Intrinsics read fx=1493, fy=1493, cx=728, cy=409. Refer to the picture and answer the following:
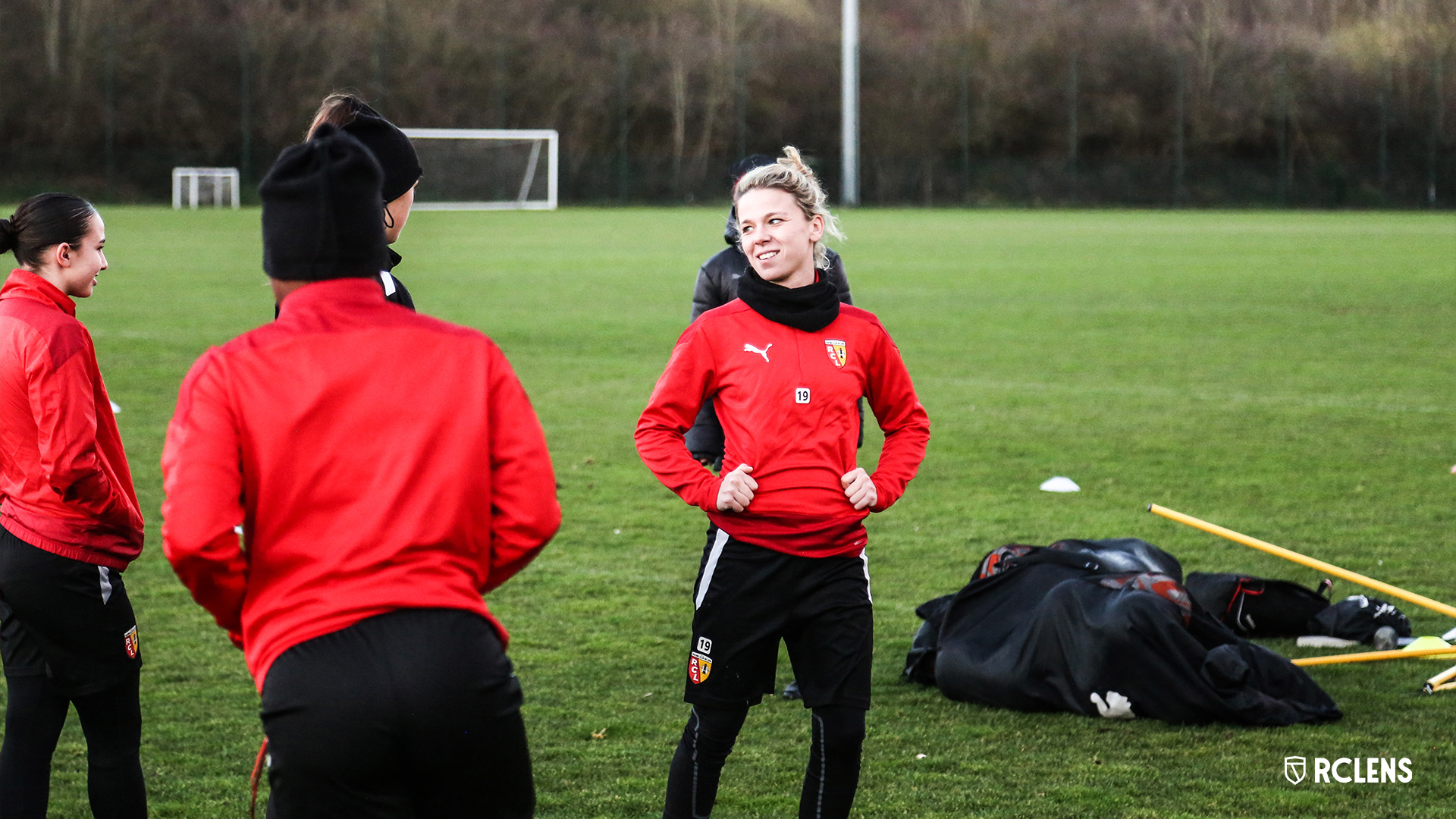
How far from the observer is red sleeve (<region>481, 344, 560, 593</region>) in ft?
7.41

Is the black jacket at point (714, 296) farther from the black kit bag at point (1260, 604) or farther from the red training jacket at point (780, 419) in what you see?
the black kit bag at point (1260, 604)

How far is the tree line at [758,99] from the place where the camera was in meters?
49.6

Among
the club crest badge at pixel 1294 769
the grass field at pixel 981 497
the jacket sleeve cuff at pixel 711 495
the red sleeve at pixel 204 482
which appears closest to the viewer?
the red sleeve at pixel 204 482

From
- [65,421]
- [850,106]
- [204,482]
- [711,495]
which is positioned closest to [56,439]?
[65,421]

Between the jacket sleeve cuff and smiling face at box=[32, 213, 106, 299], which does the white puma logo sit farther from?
smiling face at box=[32, 213, 106, 299]

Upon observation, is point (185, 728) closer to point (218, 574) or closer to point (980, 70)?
point (218, 574)

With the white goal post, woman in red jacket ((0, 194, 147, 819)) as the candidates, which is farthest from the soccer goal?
woman in red jacket ((0, 194, 147, 819))

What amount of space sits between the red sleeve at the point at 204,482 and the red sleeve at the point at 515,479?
0.37m

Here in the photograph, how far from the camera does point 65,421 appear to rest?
321 cm

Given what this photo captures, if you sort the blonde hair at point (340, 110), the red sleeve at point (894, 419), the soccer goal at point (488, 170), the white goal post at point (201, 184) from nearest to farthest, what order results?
the blonde hair at point (340, 110) < the red sleeve at point (894, 419) < the soccer goal at point (488, 170) < the white goal post at point (201, 184)

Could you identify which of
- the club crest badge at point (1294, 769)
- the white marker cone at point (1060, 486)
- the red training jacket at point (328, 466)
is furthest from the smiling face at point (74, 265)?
the white marker cone at point (1060, 486)

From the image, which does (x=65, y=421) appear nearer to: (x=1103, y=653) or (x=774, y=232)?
(x=774, y=232)

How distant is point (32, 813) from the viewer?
11.4ft

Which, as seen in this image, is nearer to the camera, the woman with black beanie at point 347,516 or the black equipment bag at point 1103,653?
the woman with black beanie at point 347,516
